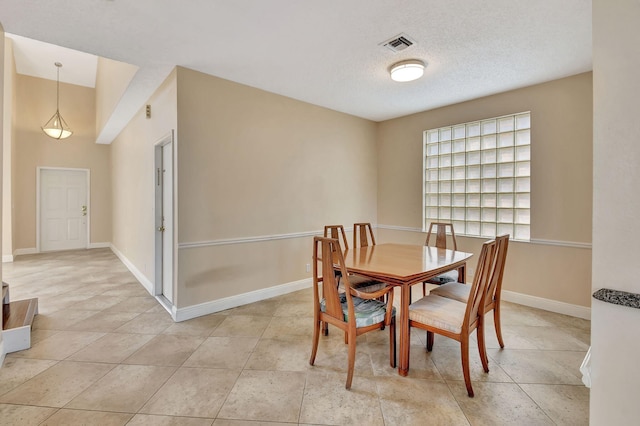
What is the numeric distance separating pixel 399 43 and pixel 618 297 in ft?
7.47

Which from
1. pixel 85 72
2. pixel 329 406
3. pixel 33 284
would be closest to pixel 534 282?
pixel 329 406

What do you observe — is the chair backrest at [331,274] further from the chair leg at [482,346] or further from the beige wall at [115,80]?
the beige wall at [115,80]

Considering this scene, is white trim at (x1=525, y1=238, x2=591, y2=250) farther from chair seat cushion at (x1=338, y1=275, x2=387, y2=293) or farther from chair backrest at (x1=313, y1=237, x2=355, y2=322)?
chair backrest at (x1=313, y1=237, x2=355, y2=322)

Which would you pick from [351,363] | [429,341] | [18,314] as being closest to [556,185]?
[429,341]

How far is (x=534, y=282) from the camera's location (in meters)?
3.34

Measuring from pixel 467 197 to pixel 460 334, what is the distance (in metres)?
2.59

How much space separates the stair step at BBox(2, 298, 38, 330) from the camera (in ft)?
7.73

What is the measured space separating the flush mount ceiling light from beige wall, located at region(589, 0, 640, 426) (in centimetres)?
162

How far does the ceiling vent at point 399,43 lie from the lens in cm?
233

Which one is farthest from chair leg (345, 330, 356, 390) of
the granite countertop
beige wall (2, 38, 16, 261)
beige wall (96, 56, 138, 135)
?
beige wall (2, 38, 16, 261)

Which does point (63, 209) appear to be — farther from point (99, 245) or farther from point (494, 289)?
point (494, 289)

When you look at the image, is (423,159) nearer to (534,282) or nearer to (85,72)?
(534,282)

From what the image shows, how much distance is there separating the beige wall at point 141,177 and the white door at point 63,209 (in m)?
1.63

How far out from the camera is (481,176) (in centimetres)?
376
